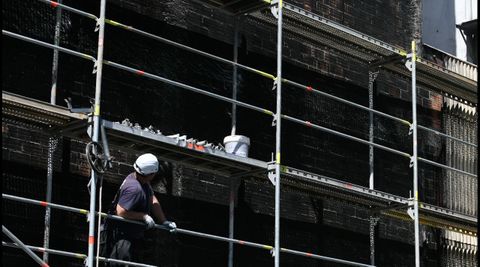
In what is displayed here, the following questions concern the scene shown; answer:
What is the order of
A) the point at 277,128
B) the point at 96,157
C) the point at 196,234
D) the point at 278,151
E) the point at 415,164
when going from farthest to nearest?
the point at 415,164
the point at 277,128
the point at 278,151
the point at 196,234
the point at 96,157

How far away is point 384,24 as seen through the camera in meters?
18.4

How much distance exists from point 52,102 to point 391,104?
6.28 m

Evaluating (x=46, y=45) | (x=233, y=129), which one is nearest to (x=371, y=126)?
(x=233, y=129)

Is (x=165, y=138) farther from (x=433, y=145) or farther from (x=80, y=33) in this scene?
(x=433, y=145)

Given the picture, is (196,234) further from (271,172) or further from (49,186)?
(49,186)

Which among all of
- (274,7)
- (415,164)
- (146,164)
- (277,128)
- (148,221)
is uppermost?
(274,7)

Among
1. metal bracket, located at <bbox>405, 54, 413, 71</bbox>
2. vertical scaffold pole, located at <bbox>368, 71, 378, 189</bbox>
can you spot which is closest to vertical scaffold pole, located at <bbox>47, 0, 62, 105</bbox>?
vertical scaffold pole, located at <bbox>368, 71, 378, 189</bbox>

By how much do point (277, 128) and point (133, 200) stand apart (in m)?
2.55

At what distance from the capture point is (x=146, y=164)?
1295 centimetres

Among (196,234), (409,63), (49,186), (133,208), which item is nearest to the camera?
(133,208)

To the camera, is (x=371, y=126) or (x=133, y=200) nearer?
(x=133, y=200)

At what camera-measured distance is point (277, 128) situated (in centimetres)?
1487

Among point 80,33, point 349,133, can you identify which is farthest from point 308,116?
point 80,33

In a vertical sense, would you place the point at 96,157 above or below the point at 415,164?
below
